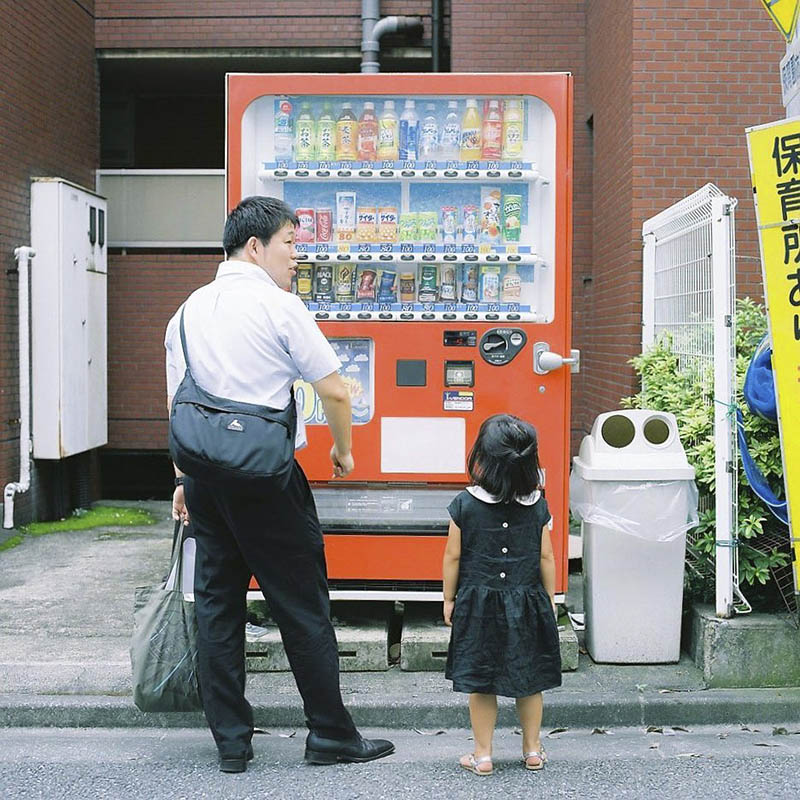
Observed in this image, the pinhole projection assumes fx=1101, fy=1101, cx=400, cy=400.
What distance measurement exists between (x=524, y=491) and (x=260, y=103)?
2574 mm

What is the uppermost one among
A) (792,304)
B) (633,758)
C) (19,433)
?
(792,304)

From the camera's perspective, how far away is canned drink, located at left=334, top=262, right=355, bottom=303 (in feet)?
18.5

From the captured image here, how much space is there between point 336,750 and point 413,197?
2.80m

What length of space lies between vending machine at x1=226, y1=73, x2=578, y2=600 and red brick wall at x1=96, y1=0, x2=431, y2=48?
490 cm

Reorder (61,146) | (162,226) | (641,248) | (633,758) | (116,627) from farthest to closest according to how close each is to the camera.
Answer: (162,226)
(61,146)
(641,248)
(116,627)
(633,758)

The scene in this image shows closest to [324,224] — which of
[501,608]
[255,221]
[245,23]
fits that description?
[255,221]

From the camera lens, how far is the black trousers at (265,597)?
4.08m

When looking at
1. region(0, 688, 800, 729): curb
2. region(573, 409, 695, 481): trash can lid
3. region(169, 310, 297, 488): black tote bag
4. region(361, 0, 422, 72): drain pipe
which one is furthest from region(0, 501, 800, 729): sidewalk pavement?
region(361, 0, 422, 72): drain pipe

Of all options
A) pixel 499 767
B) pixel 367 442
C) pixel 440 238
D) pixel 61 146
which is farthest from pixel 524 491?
pixel 61 146

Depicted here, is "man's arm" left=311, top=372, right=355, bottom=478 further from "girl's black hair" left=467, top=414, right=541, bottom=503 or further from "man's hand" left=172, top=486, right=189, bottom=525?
"man's hand" left=172, top=486, right=189, bottom=525

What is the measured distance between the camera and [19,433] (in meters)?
8.89

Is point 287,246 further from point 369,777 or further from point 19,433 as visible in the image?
point 19,433

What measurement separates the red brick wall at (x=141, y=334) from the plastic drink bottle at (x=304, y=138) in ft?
15.8

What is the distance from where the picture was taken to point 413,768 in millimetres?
4297
